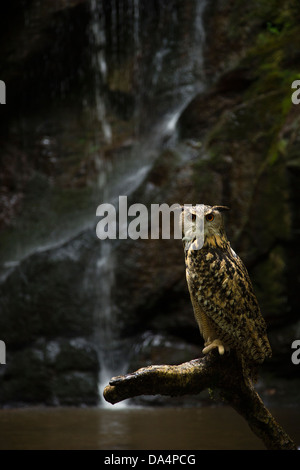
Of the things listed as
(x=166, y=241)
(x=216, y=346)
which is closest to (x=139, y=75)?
(x=166, y=241)

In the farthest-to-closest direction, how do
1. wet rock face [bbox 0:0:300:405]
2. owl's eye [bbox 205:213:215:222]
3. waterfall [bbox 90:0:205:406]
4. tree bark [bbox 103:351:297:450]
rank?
waterfall [bbox 90:0:205:406]
wet rock face [bbox 0:0:300:405]
owl's eye [bbox 205:213:215:222]
tree bark [bbox 103:351:297:450]

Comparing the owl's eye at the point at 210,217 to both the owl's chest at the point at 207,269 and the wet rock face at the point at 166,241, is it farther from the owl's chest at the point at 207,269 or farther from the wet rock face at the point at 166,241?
the wet rock face at the point at 166,241

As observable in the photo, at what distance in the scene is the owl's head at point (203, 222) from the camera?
1.99m

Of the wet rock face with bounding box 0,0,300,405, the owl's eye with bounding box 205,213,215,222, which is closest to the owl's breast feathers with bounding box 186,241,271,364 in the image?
the owl's eye with bounding box 205,213,215,222

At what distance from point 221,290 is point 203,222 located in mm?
278

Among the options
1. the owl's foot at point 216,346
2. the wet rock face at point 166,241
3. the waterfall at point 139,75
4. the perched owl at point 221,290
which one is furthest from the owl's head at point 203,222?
the waterfall at point 139,75

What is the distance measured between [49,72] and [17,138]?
1.23 m

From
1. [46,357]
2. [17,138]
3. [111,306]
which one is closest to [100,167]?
[17,138]

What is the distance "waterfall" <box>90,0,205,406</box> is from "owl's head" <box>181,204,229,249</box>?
510 cm

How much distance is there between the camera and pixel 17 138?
28.3ft

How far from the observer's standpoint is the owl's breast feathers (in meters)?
2.03

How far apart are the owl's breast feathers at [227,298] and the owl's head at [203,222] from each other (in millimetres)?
41

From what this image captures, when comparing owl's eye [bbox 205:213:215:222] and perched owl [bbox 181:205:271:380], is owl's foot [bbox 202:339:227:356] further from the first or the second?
owl's eye [bbox 205:213:215:222]

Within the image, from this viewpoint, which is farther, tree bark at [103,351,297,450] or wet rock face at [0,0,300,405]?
wet rock face at [0,0,300,405]
